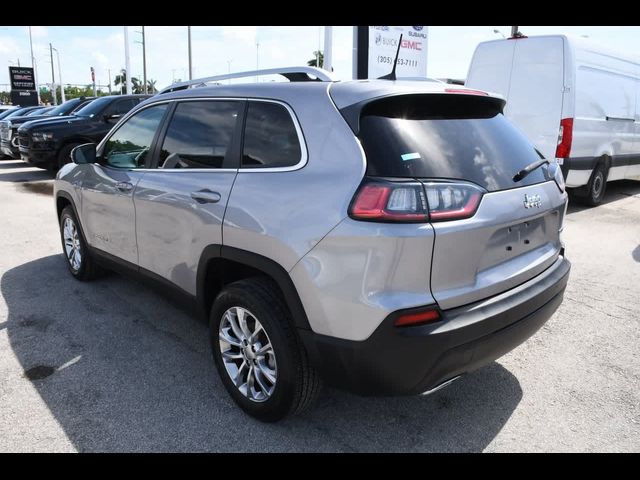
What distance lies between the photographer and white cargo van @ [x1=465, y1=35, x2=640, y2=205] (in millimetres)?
7418

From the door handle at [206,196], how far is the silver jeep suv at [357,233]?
0.01 meters

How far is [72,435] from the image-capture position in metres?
2.56

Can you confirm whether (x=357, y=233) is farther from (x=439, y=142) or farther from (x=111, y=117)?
(x=111, y=117)

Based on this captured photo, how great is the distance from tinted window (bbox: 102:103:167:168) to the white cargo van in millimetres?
5590

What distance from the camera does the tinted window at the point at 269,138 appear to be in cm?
250

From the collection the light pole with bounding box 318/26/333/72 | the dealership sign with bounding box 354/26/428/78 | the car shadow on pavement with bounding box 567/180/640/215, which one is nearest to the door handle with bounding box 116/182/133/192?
the dealership sign with bounding box 354/26/428/78

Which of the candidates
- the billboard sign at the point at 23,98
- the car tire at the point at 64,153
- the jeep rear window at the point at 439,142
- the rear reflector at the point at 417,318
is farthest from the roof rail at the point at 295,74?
the billboard sign at the point at 23,98

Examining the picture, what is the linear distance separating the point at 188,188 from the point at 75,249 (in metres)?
2.46

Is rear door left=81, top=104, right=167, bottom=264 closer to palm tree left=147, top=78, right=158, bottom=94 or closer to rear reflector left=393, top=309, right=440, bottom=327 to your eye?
rear reflector left=393, top=309, right=440, bottom=327

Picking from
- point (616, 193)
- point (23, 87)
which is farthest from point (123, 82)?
point (616, 193)
